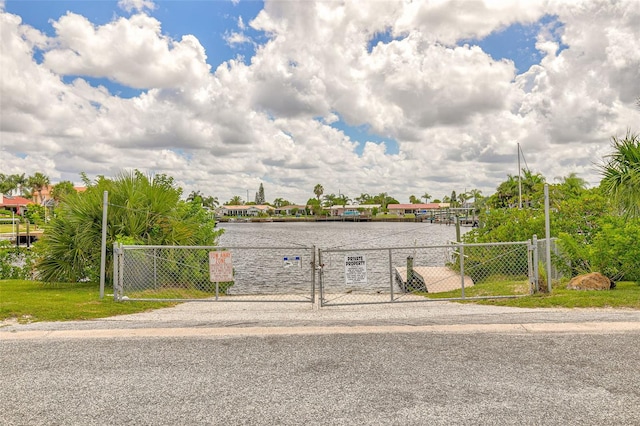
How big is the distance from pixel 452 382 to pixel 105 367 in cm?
426

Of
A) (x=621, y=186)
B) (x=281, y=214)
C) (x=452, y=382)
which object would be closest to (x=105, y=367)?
(x=452, y=382)

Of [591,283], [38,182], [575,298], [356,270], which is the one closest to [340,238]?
[591,283]

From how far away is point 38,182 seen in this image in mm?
117500

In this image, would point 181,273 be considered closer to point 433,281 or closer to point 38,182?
point 433,281

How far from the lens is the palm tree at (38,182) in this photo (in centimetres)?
11712

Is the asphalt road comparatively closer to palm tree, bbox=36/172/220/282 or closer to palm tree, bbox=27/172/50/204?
palm tree, bbox=36/172/220/282

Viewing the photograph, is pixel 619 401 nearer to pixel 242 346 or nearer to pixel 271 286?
pixel 242 346

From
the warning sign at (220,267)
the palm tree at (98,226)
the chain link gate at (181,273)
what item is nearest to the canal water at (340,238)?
the chain link gate at (181,273)

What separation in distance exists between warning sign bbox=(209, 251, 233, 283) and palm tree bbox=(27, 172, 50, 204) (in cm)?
12418

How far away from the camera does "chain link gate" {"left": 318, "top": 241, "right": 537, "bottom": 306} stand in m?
10.8

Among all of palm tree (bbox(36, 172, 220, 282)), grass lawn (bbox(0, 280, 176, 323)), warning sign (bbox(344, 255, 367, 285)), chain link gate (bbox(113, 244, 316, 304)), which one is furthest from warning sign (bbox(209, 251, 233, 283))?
palm tree (bbox(36, 172, 220, 282))

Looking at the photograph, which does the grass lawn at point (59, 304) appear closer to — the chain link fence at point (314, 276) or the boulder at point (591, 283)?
the chain link fence at point (314, 276)

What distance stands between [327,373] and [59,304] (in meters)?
7.21

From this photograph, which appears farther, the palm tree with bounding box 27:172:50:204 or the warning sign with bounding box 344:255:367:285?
the palm tree with bounding box 27:172:50:204
